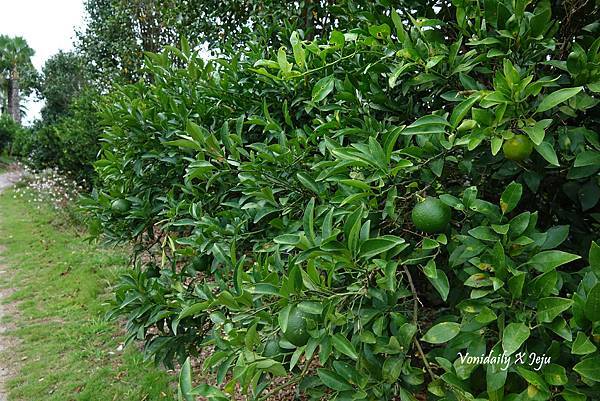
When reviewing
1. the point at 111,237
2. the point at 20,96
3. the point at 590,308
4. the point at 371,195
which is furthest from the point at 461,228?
the point at 20,96

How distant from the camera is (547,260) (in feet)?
3.43

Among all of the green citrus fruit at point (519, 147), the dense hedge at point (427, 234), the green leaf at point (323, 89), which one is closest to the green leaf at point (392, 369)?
the dense hedge at point (427, 234)

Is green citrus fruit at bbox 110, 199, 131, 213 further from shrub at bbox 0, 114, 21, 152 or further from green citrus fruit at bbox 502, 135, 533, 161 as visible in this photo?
shrub at bbox 0, 114, 21, 152

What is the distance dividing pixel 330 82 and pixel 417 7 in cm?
47

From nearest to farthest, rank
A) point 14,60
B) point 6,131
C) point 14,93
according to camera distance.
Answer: point 6,131 < point 14,60 < point 14,93

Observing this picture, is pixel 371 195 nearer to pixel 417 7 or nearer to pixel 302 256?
pixel 302 256

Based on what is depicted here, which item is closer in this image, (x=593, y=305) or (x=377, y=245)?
(x=593, y=305)

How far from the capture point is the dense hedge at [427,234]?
41.2 inches

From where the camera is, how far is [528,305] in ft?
3.38

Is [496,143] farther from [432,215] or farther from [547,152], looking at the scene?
[432,215]

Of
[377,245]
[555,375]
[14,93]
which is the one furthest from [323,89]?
[14,93]

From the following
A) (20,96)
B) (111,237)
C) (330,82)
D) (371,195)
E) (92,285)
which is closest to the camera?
(371,195)

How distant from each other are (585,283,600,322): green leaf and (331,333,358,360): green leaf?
0.54m

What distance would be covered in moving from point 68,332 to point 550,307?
14.8 ft
